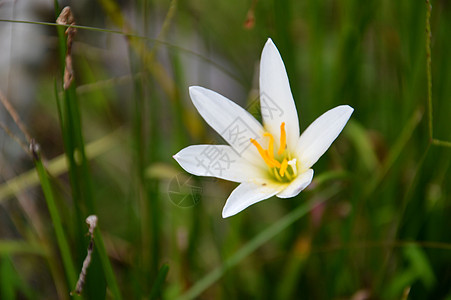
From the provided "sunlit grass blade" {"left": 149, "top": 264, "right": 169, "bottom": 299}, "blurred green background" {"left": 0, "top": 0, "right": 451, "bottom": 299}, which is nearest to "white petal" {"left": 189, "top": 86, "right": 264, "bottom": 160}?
"blurred green background" {"left": 0, "top": 0, "right": 451, "bottom": 299}

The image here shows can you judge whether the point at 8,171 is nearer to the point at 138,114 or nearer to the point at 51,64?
the point at 138,114

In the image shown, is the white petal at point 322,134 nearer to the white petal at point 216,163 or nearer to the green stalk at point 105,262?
the white petal at point 216,163

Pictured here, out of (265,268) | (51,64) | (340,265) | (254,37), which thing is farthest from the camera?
(254,37)

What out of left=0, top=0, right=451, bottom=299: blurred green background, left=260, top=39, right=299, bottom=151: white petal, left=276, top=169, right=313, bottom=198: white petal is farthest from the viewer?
left=0, top=0, right=451, bottom=299: blurred green background

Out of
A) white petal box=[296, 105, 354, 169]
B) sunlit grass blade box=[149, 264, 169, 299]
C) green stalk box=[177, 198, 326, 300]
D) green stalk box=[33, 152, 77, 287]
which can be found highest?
white petal box=[296, 105, 354, 169]

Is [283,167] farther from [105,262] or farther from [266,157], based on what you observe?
[105,262]

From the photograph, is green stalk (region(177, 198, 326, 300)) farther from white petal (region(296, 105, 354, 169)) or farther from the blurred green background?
white petal (region(296, 105, 354, 169))

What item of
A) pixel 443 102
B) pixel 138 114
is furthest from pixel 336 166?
pixel 138 114

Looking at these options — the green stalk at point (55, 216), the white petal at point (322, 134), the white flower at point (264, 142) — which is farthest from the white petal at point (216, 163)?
the green stalk at point (55, 216)
